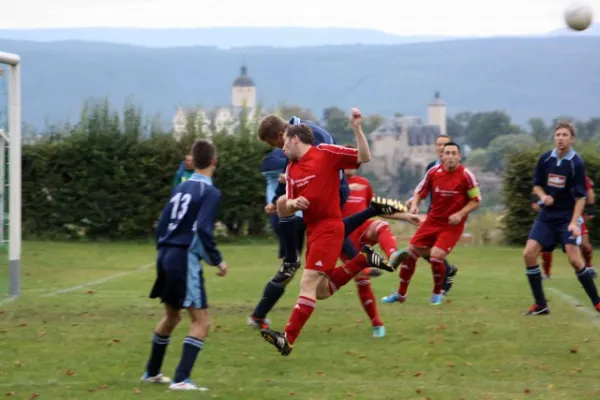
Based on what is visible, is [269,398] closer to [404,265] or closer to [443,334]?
[443,334]

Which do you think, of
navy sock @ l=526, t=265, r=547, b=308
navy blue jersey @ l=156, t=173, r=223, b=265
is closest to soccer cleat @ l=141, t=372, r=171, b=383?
navy blue jersey @ l=156, t=173, r=223, b=265

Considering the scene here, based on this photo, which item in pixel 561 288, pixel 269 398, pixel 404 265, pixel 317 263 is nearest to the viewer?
pixel 269 398

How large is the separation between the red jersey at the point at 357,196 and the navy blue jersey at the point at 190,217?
557 centimetres

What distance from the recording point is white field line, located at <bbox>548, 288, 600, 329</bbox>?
11.6 m

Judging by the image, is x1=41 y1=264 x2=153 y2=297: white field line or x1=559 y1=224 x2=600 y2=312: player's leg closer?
x1=559 y1=224 x2=600 y2=312: player's leg

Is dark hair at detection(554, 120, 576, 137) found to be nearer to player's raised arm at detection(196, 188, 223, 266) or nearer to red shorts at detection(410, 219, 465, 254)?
red shorts at detection(410, 219, 465, 254)

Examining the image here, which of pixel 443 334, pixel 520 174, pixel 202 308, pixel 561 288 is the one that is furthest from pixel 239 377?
pixel 520 174

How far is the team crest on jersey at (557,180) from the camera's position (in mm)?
11648

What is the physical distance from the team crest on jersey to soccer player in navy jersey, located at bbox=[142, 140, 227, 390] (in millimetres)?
5202

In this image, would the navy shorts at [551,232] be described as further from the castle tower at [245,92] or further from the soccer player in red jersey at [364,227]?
the castle tower at [245,92]

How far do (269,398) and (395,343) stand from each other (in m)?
2.75

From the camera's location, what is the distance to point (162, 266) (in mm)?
7645

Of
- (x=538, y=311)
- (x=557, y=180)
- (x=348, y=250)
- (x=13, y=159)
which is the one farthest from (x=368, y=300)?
(x=13, y=159)

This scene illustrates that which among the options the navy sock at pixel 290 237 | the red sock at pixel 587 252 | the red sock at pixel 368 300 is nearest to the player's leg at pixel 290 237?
the navy sock at pixel 290 237
